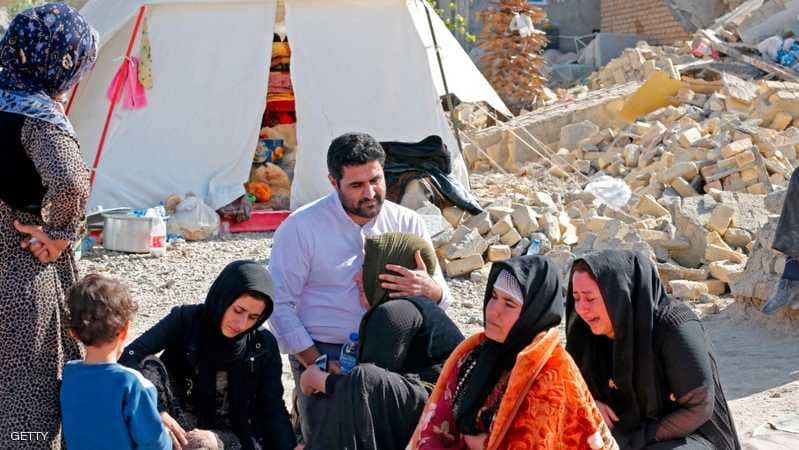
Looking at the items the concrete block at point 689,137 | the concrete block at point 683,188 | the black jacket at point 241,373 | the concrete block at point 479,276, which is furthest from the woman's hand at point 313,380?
the concrete block at point 689,137

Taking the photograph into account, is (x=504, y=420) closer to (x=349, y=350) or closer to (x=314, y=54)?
(x=349, y=350)

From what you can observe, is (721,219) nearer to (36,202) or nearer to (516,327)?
(516,327)

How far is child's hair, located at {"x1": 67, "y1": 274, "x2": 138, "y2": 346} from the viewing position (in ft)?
9.80

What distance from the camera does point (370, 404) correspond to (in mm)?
3377

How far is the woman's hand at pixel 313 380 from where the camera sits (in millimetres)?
3686

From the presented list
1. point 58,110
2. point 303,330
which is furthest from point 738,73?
point 58,110

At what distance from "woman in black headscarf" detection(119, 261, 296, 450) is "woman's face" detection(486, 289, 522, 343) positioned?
29.7 inches

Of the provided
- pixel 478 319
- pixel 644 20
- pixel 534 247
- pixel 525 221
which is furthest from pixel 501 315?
pixel 644 20

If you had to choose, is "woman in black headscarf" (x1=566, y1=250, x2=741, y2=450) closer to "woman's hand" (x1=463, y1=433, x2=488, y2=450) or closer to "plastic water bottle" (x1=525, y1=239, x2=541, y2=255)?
"woman's hand" (x1=463, y1=433, x2=488, y2=450)

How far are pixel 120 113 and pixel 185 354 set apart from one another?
20.4 ft

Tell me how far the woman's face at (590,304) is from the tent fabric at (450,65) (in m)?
6.74

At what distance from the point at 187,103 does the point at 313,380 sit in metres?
6.26

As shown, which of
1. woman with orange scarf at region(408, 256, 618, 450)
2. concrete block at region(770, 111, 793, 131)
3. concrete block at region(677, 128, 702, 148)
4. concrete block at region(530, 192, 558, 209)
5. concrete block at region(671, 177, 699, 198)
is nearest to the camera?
woman with orange scarf at region(408, 256, 618, 450)

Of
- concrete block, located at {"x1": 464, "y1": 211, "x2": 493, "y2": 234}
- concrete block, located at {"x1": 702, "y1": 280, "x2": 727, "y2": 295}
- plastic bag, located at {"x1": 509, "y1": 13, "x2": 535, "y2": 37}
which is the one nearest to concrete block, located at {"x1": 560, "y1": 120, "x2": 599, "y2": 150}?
plastic bag, located at {"x1": 509, "y1": 13, "x2": 535, "y2": 37}
